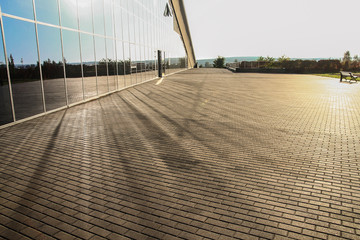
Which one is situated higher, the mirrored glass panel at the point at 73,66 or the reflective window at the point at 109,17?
the reflective window at the point at 109,17

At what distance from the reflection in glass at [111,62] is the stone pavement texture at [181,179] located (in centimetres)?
802

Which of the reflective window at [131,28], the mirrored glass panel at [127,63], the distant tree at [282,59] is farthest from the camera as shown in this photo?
the distant tree at [282,59]

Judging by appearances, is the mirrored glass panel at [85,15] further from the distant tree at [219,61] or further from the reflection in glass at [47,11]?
the distant tree at [219,61]

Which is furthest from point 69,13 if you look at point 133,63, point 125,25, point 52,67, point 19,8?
point 133,63

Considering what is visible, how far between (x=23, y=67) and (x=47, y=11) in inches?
Result: 100

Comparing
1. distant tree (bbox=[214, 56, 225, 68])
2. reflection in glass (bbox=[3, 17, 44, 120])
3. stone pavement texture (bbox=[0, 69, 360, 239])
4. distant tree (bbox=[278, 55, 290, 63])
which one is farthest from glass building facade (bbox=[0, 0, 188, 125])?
distant tree (bbox=[214, 56, 225, 68])

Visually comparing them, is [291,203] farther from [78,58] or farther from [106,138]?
[78,58]

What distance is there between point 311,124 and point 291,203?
5247 millimetres

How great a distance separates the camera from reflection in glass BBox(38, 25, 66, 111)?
9961 mm

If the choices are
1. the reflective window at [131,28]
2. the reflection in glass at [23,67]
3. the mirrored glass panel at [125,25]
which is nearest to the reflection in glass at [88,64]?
the reflection in glass at [23,67]

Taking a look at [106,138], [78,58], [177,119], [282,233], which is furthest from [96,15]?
[282,233]

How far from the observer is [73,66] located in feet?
39.5

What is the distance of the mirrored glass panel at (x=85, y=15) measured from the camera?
1283 centimetres

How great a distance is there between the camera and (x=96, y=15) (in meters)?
14.5
